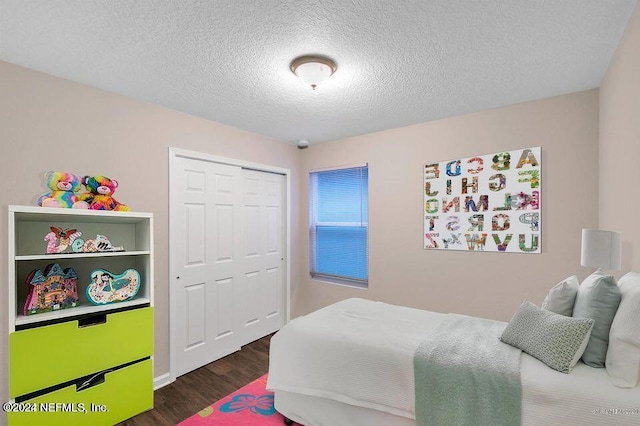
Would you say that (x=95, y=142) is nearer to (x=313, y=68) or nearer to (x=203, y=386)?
(x=313, y=68)

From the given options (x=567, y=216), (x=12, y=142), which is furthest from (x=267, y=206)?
(x=567, y=216)

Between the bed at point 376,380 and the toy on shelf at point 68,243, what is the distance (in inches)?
55.0

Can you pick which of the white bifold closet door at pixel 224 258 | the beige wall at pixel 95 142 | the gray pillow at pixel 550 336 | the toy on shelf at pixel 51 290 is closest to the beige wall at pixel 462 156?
the white bifold closet door at pixel 224 258

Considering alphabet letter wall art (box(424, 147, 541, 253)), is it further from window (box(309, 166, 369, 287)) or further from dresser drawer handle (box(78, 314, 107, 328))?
dresser drawer handle (box(78, 314, 107, 328))

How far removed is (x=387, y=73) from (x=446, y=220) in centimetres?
166

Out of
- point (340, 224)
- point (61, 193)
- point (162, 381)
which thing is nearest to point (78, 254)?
point (61, 193)

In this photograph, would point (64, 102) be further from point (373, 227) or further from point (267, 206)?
point (373, 227)

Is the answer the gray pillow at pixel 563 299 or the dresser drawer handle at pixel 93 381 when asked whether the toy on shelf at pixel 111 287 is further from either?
the gray pillow at pixel 563 299

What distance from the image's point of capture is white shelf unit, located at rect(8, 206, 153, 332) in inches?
71.4

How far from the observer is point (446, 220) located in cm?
321

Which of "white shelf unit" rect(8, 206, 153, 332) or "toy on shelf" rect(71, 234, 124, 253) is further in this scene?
"toy on shelf" rect(71, 234, 124, 253)

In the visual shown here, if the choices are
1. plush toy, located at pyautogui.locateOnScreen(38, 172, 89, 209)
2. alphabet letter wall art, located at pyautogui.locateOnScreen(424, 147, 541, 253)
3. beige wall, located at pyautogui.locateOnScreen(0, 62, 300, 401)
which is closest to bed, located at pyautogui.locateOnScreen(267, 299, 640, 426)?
alphabet letter wall art, located at pyautogui.locateOnScreen(424, 147, 541, 253)

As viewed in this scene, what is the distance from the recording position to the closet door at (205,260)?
2994 millimetres

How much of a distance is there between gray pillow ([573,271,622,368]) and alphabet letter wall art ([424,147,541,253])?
130cm
